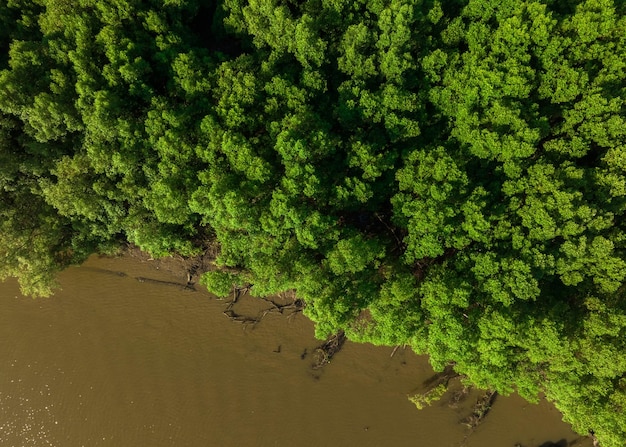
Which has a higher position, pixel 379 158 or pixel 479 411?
pixel 379 158

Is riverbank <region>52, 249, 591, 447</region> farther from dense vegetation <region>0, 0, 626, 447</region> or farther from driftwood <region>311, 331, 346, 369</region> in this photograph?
dense vegetation <region>0, 0, 626, 447</region>

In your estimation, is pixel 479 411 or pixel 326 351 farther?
pixel 326 351

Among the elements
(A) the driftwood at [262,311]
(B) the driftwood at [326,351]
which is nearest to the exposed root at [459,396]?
(B) the driftwood at [326,351]

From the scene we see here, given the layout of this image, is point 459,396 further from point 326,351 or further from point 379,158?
point 379,158

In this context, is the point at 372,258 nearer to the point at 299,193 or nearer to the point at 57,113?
the point at 299,193

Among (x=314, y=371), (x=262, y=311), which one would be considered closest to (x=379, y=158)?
(x=262, y=311)

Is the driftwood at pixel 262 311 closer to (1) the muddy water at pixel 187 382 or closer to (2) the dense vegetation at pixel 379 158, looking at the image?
(1) the muddy water at pixel 187 382

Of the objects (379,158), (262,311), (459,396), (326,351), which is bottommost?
(326,351)
